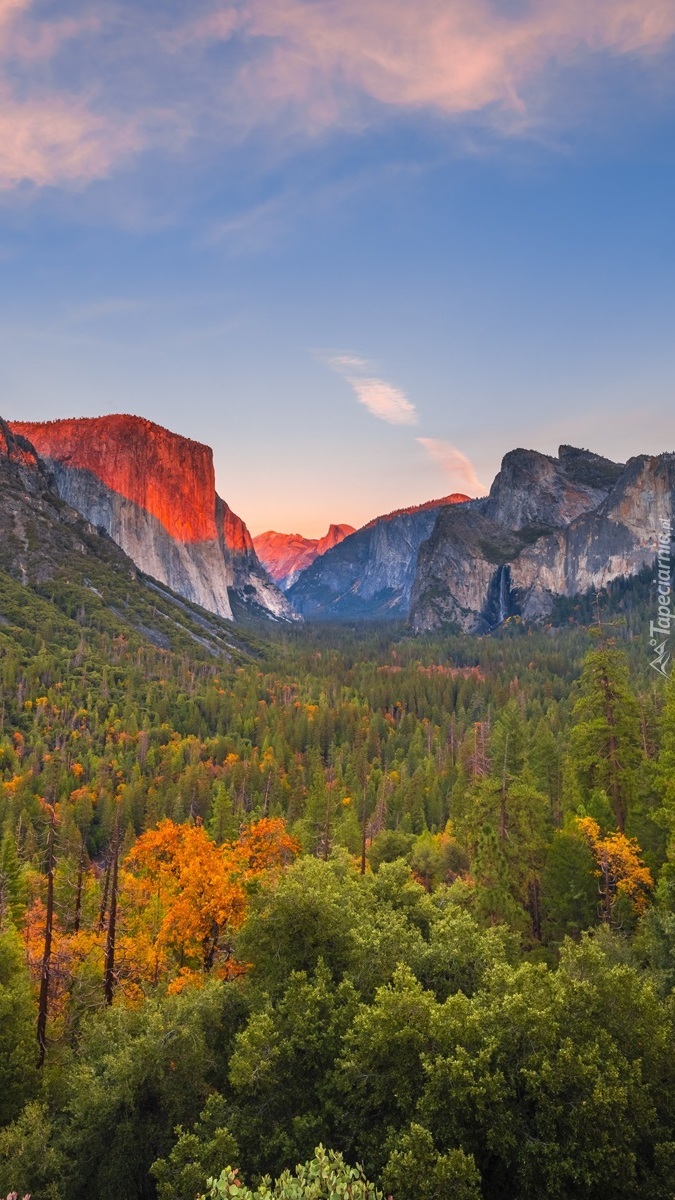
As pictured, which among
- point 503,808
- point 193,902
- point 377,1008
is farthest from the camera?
point 503,808

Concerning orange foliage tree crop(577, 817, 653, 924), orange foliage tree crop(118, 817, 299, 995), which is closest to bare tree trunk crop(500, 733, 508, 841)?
orange foliage tree crop(577, 817, 653, 924)

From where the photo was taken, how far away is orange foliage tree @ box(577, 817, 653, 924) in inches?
1251

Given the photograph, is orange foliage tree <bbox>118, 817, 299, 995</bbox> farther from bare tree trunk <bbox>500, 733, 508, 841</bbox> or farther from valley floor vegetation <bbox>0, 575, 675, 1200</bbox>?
bare tree trunk <bbox>500, 733, 508, 841</bbox>

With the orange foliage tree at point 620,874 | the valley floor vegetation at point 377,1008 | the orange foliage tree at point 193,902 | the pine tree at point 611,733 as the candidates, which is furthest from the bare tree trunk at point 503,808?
the orange foliage tree at point 193,902

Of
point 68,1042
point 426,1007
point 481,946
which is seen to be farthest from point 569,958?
point 68,1042

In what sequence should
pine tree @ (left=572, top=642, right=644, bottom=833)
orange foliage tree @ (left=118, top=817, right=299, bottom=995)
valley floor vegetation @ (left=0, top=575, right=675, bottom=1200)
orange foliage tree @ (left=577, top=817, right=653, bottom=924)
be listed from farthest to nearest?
pine tree @ (left=572, top=642, right=644, bottom=833), orange foliage tree @ (left=577, top=817, right=653, bottom=924), orange foliage tree @ (left=118, top=817, right=299, bottom=995), valley floor vegetation @ (left=0, top=575, right=675, bottom=1200)

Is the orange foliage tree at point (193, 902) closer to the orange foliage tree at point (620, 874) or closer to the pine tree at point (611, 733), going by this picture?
the orange foliage tree at point (620, 874)

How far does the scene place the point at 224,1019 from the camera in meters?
22.3

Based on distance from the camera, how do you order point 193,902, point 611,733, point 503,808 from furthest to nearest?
1. point 611,733
2. point 503,808
3. point 193,902

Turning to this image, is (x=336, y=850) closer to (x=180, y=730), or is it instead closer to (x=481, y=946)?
(x=481, y=946)

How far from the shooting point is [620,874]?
3331 cm

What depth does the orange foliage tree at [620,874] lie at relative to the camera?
104 ft

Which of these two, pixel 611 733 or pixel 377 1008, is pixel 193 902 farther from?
pixel 611 733

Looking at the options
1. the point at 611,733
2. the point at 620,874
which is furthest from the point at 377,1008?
the point at 611,733
